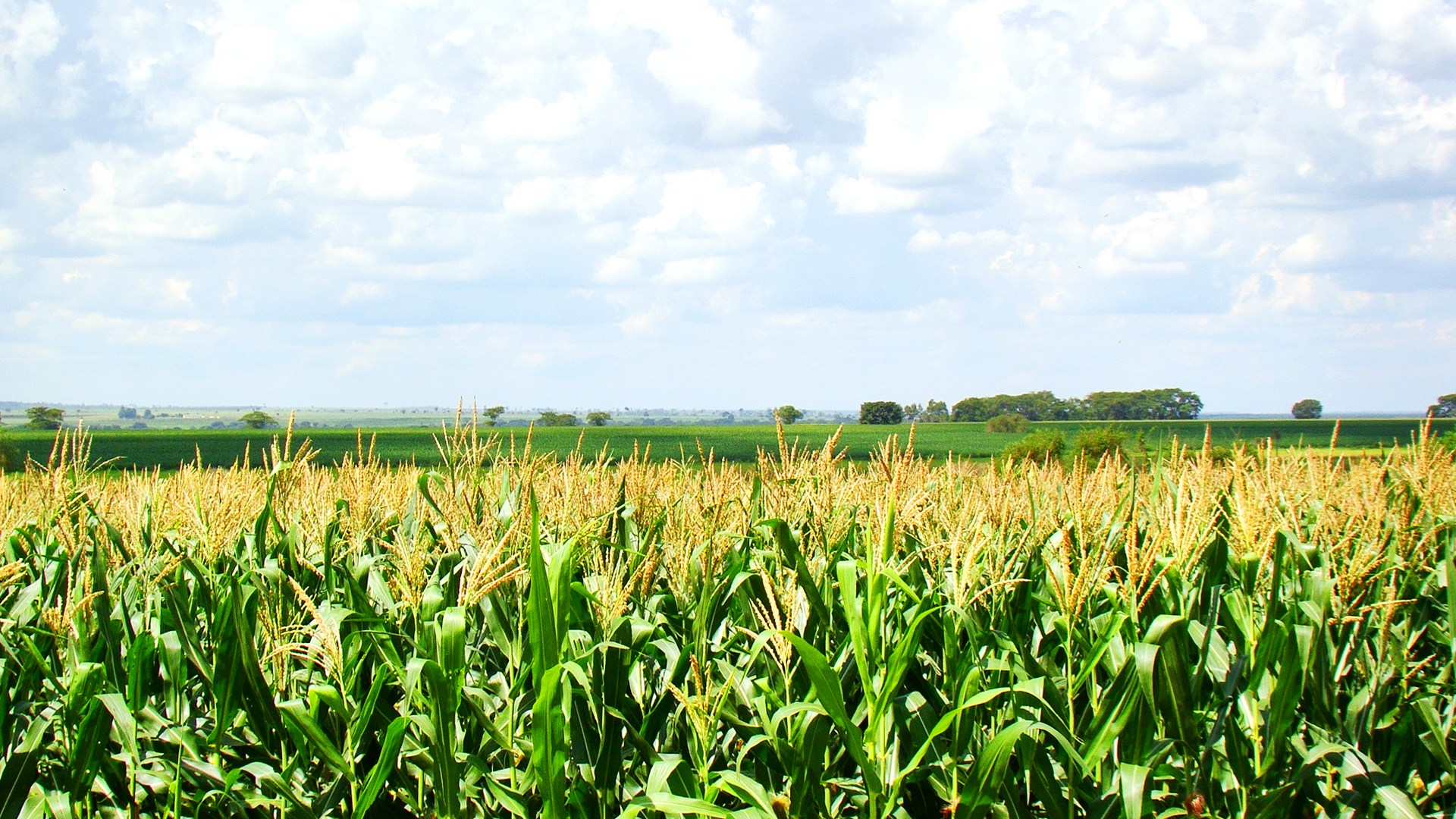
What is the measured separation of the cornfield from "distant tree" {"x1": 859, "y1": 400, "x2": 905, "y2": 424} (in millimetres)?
57464

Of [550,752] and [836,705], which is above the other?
[836,705]

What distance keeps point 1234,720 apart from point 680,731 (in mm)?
1770

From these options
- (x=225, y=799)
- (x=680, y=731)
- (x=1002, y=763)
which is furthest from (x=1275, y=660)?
(x=225, y=799)

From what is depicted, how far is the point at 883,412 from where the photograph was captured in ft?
209

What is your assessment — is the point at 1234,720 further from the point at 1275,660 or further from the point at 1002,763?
the point at 1002,763

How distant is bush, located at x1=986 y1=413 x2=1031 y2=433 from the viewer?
2110 inches

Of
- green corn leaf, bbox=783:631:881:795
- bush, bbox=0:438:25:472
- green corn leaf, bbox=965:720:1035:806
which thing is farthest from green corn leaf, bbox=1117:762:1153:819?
bush, bbox=0:438:25:472

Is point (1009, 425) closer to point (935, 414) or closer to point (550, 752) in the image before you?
point (935, 414)

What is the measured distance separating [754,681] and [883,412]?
6122 cm

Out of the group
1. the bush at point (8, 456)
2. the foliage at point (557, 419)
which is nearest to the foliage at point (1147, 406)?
the foliage at point (557, 419)

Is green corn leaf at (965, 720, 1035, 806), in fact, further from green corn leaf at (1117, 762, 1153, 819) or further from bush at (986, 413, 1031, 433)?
bush at (986, 413, 1031, 433)

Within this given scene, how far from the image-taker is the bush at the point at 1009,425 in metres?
53.6

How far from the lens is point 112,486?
7.47 m

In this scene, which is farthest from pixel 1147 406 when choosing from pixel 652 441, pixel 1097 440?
pixel 1097 440
